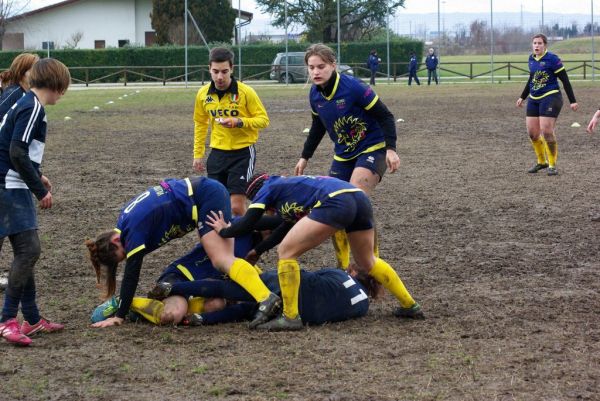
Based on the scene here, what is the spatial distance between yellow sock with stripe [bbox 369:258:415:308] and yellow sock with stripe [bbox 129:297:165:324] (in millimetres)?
1474

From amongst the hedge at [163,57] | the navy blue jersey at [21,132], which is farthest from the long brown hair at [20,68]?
the hedge at [163,57]

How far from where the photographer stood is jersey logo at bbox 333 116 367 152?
776cm

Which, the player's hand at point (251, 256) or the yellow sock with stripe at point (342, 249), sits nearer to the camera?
the player's hand at point (251, 256)

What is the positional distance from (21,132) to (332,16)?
49.3 meters

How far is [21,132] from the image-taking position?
573cm

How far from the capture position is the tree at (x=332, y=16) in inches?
2085

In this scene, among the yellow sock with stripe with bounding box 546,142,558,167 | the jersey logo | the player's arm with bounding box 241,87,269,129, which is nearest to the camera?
the jersey logo

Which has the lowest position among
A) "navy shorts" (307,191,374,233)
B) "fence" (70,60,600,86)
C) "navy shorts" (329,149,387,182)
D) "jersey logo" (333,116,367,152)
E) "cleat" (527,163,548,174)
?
"cleat" (527,163,548,174)

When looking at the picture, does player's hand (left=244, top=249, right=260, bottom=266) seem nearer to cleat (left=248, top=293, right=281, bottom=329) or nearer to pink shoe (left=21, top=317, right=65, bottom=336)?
cleat (left=248, top=293, right=281, bottom=329)

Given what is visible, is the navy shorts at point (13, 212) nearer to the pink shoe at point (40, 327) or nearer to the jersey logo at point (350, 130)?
the pink shoe at point (40, 327)

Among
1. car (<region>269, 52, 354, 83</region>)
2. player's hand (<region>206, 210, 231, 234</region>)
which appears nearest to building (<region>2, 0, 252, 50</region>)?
car (<region>269, 52, 354, 83</region>)

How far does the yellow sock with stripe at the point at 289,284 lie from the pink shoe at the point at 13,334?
1.66m

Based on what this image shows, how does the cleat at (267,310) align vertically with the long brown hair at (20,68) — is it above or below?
below

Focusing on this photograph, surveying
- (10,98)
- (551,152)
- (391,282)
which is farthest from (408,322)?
(551,152)
